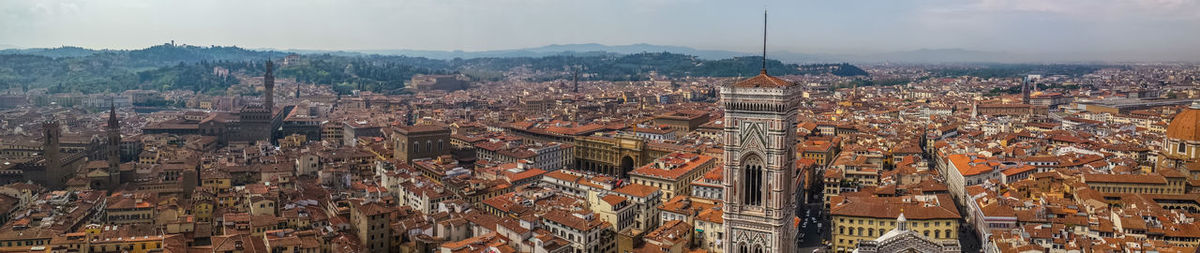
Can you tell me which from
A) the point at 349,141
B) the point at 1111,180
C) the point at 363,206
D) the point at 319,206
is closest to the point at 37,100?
the point at 349,141

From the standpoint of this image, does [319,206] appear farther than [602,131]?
No

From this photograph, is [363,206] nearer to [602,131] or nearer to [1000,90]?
[602,131]

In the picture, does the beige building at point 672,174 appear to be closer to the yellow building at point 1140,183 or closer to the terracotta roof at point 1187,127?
the yellow building at point 1140,183

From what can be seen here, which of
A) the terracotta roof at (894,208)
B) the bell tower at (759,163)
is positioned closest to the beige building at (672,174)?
the terracotta roof at (894,208)

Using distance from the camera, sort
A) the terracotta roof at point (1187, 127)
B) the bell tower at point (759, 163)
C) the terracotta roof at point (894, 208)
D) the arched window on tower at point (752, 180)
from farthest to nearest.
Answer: the terracotta roof at point (1187, 127) → the terracotta roof at point (894, 208) → the arched window on tower at point (752, 180) → the bell tower at point (759, 163)

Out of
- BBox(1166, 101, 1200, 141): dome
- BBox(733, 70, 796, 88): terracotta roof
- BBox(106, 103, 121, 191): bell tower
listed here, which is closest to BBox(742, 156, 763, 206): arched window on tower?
BBox(733, 70, 796, 88): terracotta roof
